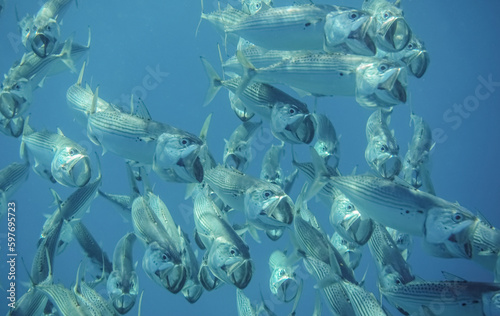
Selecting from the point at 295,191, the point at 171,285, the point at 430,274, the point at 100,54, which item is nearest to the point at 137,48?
the point at 100,54

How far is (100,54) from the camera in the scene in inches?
580

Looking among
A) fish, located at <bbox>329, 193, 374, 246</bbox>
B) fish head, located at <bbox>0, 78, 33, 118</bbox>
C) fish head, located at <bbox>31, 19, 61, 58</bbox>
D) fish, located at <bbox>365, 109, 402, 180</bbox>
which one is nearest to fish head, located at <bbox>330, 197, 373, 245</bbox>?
fish, located at <bbox>329, 193, 374, 246</bbox>

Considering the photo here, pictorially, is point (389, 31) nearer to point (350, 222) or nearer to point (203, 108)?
point (350, 222)

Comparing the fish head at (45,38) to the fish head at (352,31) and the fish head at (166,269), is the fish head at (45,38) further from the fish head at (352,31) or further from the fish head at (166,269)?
the fish head at (352,31)

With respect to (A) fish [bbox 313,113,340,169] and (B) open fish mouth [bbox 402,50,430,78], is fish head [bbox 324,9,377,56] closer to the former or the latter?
(B) open fish mouth [bbox 402,50,430,78]

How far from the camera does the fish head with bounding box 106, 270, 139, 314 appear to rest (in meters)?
3.51

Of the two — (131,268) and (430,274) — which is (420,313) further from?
(430,274)

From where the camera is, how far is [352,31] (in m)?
2.91

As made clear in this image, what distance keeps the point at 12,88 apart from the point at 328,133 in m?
3.43

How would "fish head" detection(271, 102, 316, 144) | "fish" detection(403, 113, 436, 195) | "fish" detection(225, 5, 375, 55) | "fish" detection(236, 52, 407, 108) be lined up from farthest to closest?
"fish" detection(403, 113, 436, 195) → "fish head" detection(271, 102, 316, 144) → "fish" detection(225, 5, 375, 55) → "fish" detection(236, 52, 407, 108)

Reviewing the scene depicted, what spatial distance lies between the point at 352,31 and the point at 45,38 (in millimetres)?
3005

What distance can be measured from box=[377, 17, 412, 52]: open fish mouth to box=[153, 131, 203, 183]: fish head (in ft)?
5.53

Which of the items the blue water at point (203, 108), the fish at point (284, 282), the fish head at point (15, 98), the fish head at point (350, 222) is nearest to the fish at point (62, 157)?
the fish head at point (15, 98)

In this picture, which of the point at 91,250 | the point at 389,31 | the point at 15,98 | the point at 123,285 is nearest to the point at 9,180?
the point at 15,98
